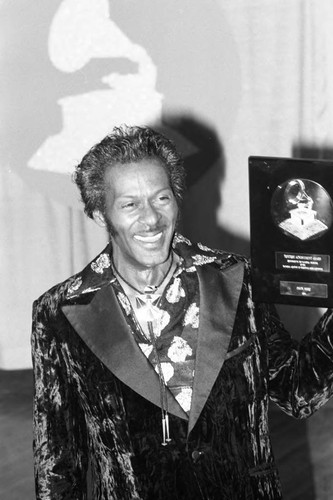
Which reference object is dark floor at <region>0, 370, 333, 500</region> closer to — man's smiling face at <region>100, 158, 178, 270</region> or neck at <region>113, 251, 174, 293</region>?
neck at <region>113, 251, 174, 293</region>

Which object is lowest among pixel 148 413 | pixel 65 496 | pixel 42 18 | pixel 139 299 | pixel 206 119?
pixel 65 496

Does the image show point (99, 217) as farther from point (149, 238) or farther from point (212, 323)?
point (212, 323)

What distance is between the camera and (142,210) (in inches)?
86.2

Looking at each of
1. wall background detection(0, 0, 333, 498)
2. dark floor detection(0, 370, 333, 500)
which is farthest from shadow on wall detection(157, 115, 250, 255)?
dark floor detection(0, 370, 333, 500)

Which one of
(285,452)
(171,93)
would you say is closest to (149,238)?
(285,452)

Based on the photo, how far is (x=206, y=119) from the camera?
4.57 metres

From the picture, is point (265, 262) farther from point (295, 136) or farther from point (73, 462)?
point (295, 136)

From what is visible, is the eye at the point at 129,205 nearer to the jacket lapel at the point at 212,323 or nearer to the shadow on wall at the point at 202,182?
the jacket lapel at the point at 212,323

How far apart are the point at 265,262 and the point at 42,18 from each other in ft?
8.77

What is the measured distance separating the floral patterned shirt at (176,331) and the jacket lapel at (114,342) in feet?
0.07

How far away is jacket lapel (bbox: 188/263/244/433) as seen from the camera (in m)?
2.14

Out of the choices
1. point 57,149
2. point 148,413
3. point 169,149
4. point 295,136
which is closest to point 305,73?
point 295,136

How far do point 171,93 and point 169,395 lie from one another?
256cm

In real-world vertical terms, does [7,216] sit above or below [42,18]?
below
